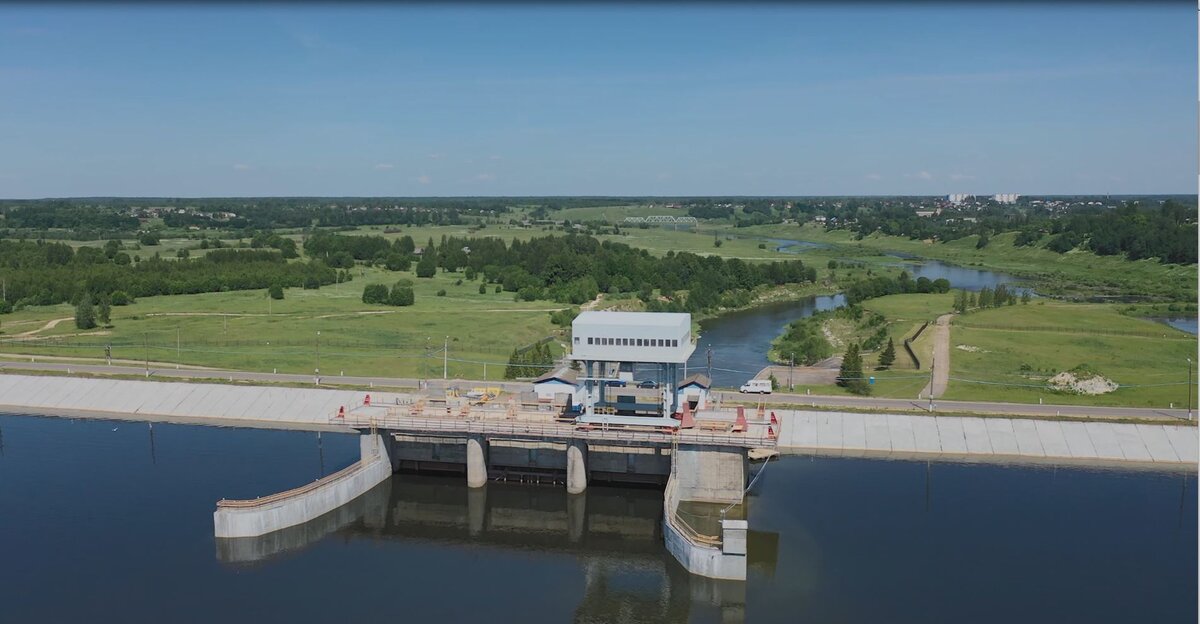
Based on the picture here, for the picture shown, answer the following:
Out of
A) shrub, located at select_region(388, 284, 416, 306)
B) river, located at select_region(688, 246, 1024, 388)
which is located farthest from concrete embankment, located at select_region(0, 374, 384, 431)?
shrub, located at select_region(388, 284, 416, 306)

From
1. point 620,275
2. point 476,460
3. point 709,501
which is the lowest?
point 709,501

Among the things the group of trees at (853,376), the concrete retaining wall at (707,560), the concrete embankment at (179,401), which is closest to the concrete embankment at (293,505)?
the concrete embankment at (179,401)

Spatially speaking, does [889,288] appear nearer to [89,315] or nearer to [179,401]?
[179,401]

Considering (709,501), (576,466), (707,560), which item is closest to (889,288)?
(709,501)

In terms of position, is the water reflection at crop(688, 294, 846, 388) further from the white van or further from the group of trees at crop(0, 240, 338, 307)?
the group of trees at crop(0, 240, 338, 307)

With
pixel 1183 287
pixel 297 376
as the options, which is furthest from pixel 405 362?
pixel 1183 287

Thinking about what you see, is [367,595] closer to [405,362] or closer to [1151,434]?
[405,362]

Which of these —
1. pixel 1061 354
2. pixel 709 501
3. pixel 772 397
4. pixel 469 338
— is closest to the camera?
pixel 709 501

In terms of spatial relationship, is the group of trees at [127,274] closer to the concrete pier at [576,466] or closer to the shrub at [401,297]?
the shrub at [401,297]
